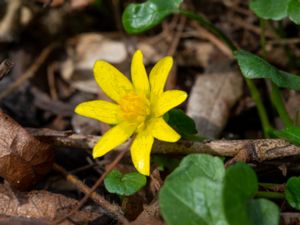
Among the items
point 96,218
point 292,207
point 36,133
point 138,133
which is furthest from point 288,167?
point 36,133

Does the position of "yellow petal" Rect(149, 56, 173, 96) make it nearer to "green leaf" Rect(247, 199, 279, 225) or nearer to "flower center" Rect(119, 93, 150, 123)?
"flower center" Rect(119, 93, 150, 123)

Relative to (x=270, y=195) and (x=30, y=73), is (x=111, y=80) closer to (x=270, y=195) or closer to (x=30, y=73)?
(x=270, y=195)

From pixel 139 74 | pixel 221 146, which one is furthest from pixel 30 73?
pixel 221 146

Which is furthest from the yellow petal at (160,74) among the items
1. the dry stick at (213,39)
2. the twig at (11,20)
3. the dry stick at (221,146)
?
the twig at (11,20)

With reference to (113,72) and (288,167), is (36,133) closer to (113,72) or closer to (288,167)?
(113,72)

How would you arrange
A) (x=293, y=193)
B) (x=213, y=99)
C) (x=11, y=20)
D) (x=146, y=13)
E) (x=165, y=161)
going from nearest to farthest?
(x=293, y=193), (x=165, y=161), (x=146, y=13), (x=213, y=99), (x=11, y=20)

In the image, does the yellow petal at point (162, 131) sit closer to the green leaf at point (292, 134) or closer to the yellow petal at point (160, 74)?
the yellow petal at point (160, 74)

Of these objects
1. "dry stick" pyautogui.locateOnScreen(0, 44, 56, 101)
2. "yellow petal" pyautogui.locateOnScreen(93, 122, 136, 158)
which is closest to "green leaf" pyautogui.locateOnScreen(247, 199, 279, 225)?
"yellow petal" pyautogui.locateOnScreen(93, 122, 136, 158)

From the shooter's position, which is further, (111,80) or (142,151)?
(111,80)
